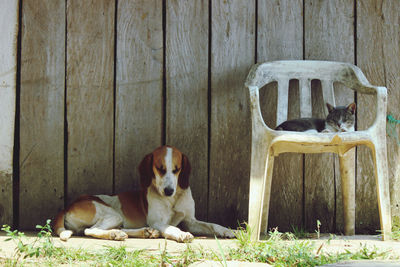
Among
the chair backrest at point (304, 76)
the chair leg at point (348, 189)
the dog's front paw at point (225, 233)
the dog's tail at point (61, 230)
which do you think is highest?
the chair backrest at point (304, 76)

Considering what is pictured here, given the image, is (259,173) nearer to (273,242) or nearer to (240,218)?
(273,242)

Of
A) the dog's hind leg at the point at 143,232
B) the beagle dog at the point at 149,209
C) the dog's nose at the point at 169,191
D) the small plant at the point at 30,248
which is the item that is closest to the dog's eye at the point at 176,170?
the beagle dog at the point at 149,209

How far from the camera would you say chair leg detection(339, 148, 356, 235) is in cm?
422

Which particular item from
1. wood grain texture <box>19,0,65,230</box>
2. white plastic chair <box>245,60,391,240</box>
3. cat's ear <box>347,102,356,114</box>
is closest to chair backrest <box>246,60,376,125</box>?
white plastic chair <box>245,60,391,240</box>

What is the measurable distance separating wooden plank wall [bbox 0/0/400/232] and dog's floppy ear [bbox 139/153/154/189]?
1.43 feet

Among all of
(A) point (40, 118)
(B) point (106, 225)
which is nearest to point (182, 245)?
(B) point (106, 225)

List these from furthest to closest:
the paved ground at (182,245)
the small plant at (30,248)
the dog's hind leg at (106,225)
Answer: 1. the dog's hind leg at (106,225)
2. the paved ground at (182,245)
3. the small plant at (30,248)

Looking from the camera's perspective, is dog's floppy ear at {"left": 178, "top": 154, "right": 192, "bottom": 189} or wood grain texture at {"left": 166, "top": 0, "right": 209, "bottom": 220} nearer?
dog's floppy ear at {"left": 178, "top": 154, "right": 192, "bottom": 189}

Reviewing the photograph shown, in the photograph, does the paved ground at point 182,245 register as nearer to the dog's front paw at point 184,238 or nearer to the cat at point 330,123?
the dog's front paw at point 184,238

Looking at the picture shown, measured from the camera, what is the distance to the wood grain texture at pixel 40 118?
4367mm

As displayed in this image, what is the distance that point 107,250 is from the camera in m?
3.17

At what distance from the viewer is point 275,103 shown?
4.51m

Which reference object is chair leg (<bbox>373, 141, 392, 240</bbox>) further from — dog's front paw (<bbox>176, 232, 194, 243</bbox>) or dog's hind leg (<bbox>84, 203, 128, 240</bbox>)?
dog's hind leg (<bbox>84, 203, 128, 240</bbox>)

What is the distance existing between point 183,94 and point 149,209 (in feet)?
3.29
